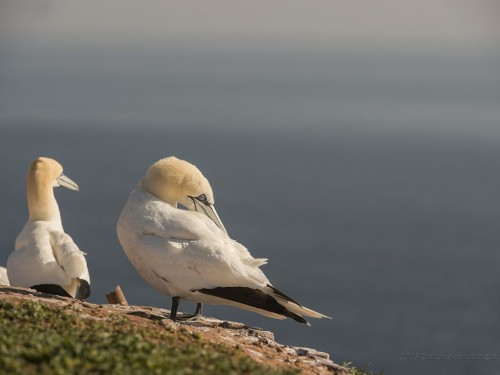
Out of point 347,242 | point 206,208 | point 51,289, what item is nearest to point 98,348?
point 51,289

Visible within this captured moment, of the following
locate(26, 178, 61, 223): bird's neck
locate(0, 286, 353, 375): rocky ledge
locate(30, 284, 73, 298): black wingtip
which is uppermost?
locate(26, 178, 61, 223): bird's neck

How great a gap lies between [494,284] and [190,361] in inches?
4246

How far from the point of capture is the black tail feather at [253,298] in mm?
10688

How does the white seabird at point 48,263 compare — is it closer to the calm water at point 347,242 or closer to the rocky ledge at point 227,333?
the rocky ledge at point 227,333

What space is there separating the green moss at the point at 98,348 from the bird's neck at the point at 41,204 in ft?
8.85

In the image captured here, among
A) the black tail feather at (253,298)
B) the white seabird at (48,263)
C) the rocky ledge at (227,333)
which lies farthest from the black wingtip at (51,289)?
the black tail feather at (253,298)

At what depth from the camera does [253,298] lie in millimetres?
10742

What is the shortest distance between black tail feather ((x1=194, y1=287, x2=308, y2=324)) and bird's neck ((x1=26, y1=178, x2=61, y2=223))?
2.75 metres

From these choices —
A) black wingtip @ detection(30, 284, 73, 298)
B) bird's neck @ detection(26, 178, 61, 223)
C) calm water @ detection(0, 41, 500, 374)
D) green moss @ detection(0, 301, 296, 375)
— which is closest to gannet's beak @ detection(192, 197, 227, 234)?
black wingtip @ detection(30, 284, 73, 298)

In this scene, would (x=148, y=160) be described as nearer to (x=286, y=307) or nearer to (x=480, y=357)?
(x=480, y=357)

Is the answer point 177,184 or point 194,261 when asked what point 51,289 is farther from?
point 194,261

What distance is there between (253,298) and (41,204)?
3.23m

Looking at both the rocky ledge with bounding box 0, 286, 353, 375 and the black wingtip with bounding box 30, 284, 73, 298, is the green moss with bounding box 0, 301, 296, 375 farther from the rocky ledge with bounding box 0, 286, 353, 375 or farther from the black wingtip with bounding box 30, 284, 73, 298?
the black wingtip with bounding box 30, 284, 73, 298

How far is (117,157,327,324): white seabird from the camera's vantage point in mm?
10781
